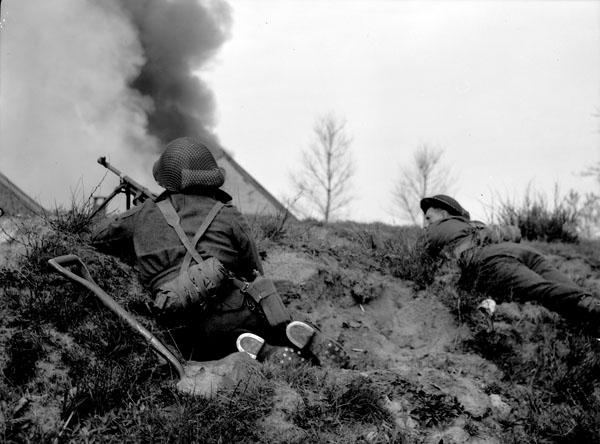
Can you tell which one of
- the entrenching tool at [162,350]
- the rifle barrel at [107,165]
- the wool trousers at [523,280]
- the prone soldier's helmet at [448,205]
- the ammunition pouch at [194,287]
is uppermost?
the prone soldier's helmet at [448,205]

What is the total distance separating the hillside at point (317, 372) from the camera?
3186 millimetres

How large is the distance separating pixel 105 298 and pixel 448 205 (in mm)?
3989

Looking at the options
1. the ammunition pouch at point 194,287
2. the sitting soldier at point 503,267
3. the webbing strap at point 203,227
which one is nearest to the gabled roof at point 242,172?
the sitting soldier at point 503,267

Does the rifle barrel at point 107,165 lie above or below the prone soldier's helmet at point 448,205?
below

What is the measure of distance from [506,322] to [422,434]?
201 centimetres

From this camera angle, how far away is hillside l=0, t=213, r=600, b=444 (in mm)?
3186

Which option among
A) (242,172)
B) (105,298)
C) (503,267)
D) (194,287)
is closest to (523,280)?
(503,267)

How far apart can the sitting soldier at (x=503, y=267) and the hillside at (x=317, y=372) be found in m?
0.16

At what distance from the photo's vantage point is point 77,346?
363 cm

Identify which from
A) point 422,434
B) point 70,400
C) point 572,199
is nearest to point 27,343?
point 70,400

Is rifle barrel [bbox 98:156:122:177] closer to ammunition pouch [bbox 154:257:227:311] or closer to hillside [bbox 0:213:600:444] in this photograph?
hillside [bbox 0:213:600:444]

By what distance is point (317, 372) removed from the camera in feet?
12.8

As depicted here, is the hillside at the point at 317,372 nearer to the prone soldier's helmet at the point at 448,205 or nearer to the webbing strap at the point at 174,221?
the webbing strap at the point at 174,221

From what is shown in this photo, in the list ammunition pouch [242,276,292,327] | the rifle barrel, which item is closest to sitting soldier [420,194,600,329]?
ammunition pouch [242,276,292,327]
